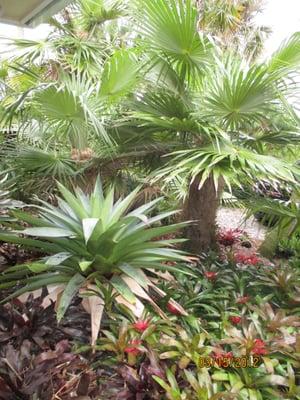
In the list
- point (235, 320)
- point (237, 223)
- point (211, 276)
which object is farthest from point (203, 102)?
point (237, 223)

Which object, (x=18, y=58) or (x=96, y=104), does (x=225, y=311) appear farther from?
(x=18, y=58)

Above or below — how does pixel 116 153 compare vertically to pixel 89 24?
below

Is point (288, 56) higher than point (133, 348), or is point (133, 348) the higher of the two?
point (288, 56)

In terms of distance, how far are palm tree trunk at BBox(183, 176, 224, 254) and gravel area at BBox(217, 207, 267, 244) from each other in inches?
70.6

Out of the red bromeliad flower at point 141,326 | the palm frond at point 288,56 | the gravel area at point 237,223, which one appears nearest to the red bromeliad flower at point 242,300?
the red bromeliad flower at point 141,326

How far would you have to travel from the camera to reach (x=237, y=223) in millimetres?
5582

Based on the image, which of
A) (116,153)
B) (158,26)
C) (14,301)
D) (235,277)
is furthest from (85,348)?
(158,26)

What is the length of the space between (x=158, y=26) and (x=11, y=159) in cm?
163

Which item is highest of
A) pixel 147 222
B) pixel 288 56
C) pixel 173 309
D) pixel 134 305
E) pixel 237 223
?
pixel 288 56

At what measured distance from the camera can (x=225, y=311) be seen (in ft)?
6.80

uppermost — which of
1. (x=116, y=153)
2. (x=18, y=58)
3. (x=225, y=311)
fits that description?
(x=18, y=58)
